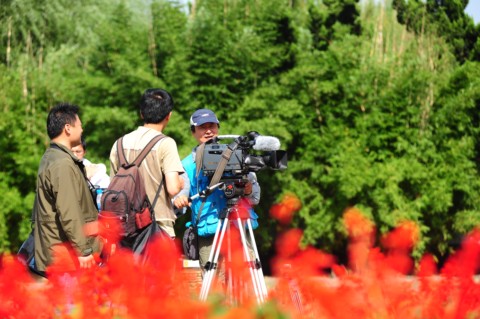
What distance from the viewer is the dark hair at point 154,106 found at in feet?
15.4

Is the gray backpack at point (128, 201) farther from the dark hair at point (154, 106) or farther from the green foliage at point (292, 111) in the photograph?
the green foliage at point (292, 111)

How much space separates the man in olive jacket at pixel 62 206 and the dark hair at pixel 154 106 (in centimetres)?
46

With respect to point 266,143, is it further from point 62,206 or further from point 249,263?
point 62,206

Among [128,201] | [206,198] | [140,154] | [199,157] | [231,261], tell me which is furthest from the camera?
[206,198]

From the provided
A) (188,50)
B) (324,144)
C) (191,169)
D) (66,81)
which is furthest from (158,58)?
(191,169)

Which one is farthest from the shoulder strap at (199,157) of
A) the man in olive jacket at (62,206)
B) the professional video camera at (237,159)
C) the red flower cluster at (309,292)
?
the red flower cluster at (309,292)

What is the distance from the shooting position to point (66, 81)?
13438mm

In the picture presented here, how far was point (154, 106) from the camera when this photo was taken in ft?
15.4

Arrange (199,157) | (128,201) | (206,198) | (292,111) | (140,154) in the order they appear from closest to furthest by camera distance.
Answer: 1. (128,201)
2. (140,154)
3. (199,157)
4. (206,198)
5. (292,111)

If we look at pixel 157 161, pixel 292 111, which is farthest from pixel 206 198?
pixel 292 111

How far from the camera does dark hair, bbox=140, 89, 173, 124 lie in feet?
15.4

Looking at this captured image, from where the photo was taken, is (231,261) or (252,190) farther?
(252,190)

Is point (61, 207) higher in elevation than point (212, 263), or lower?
higher

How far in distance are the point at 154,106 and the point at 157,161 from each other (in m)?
0.35
